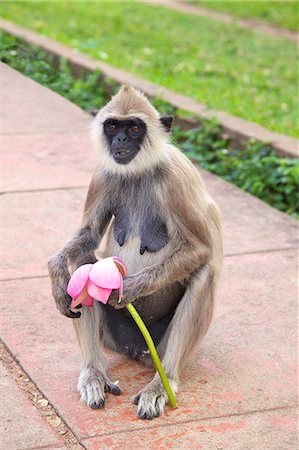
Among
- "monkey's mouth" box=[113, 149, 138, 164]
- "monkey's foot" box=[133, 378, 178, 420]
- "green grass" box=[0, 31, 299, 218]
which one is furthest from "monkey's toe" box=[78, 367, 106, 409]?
"green grass" box=[0, 31, 299, 218]

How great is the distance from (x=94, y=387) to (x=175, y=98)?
5.31 meters

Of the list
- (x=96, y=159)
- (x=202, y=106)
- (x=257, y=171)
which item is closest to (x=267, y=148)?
(x=257, y=171)

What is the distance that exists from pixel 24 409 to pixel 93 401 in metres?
0.29

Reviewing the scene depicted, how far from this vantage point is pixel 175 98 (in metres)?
9.21

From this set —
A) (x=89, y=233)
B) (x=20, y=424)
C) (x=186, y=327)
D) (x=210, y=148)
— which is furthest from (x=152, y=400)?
(x=210, y=148)

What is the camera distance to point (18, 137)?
25.8 ft

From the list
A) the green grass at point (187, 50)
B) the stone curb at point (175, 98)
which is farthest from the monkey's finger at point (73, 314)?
the green grass at point (187, 50)

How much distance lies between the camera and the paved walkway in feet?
13.2

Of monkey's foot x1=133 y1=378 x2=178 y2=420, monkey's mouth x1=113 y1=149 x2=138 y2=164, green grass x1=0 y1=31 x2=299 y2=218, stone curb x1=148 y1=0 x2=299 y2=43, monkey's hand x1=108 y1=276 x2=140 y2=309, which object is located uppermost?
monkey's mouth x1=113 y1=149 x2=138 y2=164

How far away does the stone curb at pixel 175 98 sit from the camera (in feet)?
26.3

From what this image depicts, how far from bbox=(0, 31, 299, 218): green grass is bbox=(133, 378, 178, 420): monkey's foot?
3335 mm

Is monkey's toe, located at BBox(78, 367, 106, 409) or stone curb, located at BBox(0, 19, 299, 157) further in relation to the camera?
stone curb, located at BBox(0, 19, 299, 157)

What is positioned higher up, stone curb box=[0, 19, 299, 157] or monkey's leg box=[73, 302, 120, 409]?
monkey's leg box=[73, 302, 120, 409]

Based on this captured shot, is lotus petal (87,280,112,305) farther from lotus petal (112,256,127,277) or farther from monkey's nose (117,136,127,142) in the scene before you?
monkey's nose (117,136,127,142)
